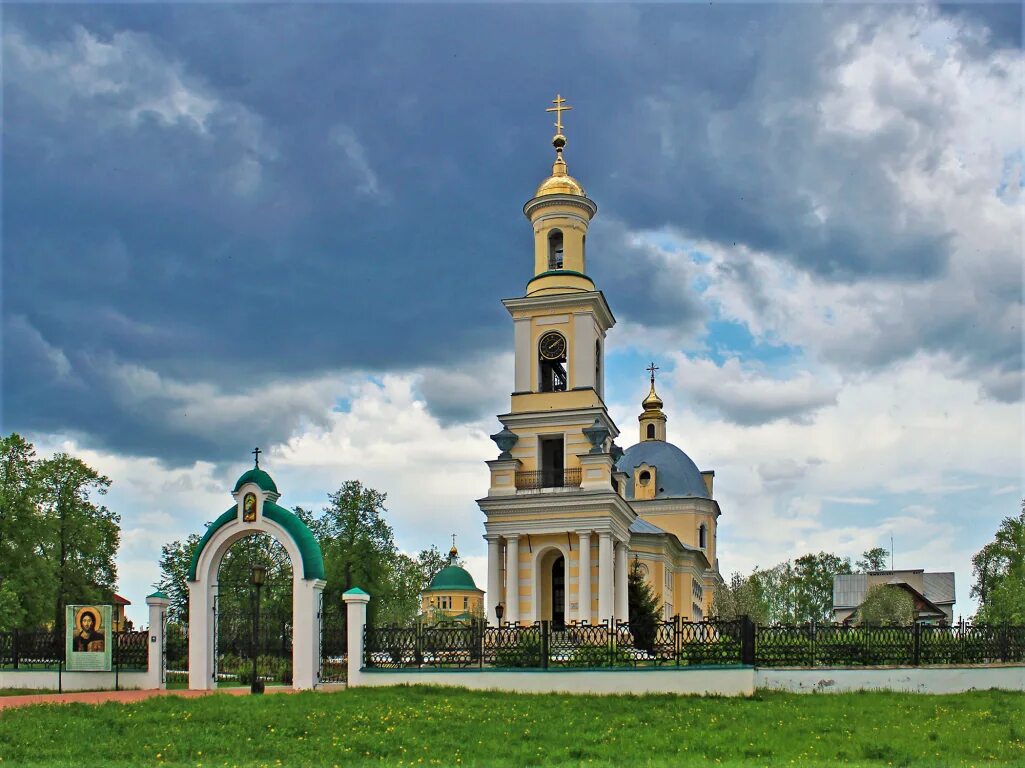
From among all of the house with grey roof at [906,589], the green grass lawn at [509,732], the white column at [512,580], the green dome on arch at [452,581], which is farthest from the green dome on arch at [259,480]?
the house with grey roof at [906,589]

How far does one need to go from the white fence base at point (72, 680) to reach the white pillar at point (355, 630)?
5.13m

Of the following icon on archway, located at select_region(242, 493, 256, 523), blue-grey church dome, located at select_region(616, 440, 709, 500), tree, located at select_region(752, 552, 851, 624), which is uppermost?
blue-grey church dome, located at select_region(616, 440, 709, 500)

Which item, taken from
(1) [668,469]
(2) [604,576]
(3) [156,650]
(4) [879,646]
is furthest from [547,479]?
(1) [668,469]

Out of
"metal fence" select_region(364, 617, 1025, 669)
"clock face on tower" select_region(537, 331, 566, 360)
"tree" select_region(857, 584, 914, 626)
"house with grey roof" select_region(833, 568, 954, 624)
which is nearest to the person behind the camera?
"metal fence" select_region(364, 617, 1025, 669)

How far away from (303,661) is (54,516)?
77.4 feet

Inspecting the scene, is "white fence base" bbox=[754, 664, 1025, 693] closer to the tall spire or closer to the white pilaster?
the white pilaster

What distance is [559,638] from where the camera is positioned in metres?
26.0

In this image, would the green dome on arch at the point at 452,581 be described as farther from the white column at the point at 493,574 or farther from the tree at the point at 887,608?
the white column at the point at 493,574

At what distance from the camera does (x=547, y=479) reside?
3912 cm

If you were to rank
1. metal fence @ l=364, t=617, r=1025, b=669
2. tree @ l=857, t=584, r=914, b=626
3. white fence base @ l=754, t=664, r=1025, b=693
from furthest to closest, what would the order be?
tree @ l=857, t=584, r=914, b=626 < white fence base @ l=754, t=664, r=1025, b=693 < metal fence @ l=364, t=617, r=1025, b=669

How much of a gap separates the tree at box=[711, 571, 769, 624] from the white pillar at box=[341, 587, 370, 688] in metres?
39.1

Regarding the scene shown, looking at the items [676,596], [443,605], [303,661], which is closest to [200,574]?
[303,661]

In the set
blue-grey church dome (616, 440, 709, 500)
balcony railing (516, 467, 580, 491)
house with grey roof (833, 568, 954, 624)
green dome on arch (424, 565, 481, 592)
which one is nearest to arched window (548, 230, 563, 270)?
balcony railing (516, 467, 580, 491)

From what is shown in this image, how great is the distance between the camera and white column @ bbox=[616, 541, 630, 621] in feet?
124
